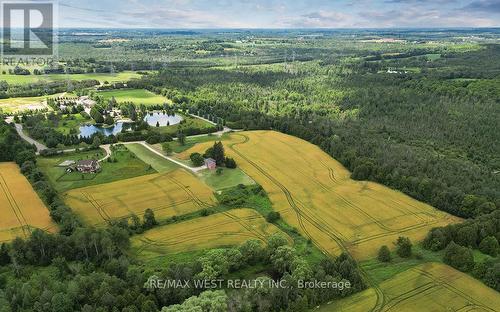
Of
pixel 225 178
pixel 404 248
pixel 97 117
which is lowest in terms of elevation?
pixel 404 248

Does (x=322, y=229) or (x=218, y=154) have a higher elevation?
(x=218, y=154)

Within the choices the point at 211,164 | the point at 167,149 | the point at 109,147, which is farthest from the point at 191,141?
the point at 211,164

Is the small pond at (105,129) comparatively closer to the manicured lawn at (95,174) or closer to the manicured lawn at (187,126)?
the manicured lawn at (187,126)

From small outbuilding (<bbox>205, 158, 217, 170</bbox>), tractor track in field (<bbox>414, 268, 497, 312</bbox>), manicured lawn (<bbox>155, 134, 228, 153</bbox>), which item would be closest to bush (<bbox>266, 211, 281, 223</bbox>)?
tractor track in field (<bbox>414, 268, 497, 312</bbox>)

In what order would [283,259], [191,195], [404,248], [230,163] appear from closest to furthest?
1. [283,259]
2. [404,248]
3. [191,195]
4. [230,163]

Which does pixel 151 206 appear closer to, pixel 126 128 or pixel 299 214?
pixel 299 214

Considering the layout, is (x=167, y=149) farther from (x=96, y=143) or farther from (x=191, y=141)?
(x=96, y=143)

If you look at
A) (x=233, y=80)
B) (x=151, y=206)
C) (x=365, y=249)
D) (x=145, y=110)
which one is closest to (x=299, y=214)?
(x=365, y=249)

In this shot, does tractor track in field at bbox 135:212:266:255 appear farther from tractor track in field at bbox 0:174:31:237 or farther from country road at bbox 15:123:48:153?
country road at bbox 15:123:48:153
